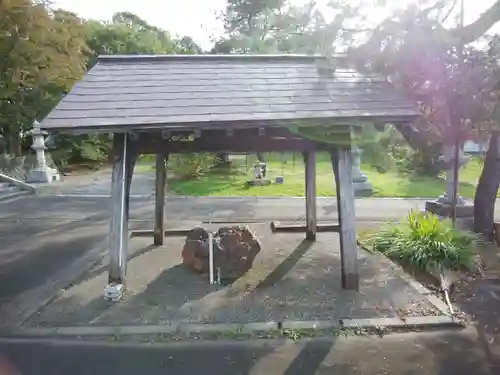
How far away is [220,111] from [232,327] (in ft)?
8.23

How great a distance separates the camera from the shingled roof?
17.3ft

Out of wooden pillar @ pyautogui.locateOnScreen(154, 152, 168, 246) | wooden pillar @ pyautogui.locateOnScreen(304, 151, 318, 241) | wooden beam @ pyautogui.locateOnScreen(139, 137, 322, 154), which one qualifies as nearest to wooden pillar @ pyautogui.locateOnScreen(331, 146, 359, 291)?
wooden beam @ pyautogui.locateOnScreen(139, 137, 322, 154)

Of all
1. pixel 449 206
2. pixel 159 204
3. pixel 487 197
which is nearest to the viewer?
pixel 159 204

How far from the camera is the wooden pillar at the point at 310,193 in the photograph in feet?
27.8

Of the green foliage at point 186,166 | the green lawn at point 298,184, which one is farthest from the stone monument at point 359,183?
the green foliage at point 186,166

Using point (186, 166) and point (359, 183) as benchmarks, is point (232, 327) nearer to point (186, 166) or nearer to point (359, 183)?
point (359, 183)

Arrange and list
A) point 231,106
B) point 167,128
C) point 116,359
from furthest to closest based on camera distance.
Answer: point 231,106, point 167,128, point 116,359

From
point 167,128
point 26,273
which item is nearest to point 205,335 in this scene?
point 167,128

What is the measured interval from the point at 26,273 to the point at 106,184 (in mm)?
10957

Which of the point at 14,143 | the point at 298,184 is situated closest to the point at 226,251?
the point at 298,184

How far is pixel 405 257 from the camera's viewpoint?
7.37 m

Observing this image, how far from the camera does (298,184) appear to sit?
16.7 metres

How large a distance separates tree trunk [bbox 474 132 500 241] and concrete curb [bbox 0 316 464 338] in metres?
4.32

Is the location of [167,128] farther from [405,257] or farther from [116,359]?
[405,257]
